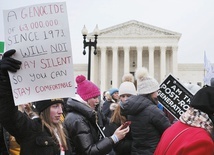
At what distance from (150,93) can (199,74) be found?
1999 inches

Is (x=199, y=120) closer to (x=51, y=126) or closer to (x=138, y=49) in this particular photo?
(x=51, y=126)

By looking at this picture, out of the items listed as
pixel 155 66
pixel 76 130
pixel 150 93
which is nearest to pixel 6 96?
pixel 76 130

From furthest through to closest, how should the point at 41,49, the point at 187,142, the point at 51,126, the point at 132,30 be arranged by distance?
1. the point at 132,30
2. the point at 51,126
3. the point at 41,49
4. the point at 187,142

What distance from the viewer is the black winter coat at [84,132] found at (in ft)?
9.87

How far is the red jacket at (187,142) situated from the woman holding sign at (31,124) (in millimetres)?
853

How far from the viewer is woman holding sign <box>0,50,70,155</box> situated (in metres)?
2.15

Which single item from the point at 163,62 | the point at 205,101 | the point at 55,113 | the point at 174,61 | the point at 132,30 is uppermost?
the point at 205,101

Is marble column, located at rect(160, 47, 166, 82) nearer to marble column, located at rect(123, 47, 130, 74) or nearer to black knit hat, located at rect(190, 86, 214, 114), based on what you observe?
marble column, located at rect(123, 47, 130, 74)

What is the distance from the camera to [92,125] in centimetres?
324

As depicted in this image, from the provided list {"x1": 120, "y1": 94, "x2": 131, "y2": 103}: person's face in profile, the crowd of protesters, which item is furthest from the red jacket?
{"x1": 120, "y1": 94, "x2": 131, "y2": 103}: person's face in profile

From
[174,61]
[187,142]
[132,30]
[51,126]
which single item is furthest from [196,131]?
[132,30]

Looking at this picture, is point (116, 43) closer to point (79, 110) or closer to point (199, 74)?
point (199, 74)

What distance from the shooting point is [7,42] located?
2.18 metres

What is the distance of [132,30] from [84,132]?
167 feet
